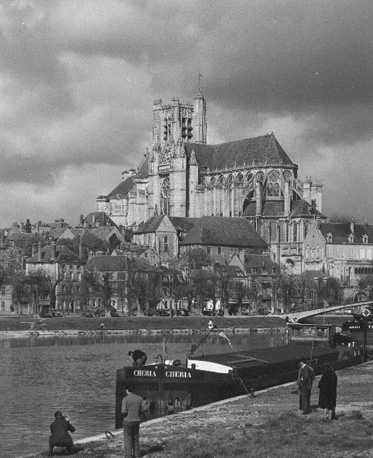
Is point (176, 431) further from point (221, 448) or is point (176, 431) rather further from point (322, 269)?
point (322, 269)

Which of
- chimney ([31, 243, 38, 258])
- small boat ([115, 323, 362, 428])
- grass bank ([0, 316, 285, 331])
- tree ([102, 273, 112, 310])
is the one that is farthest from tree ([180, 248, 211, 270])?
small boat ([115, 323, 362, 428])

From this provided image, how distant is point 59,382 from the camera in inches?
2367

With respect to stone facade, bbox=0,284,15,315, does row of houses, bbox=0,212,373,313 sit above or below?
above

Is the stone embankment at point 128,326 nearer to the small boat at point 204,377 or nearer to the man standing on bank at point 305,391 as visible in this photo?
the small boat at point 204,377

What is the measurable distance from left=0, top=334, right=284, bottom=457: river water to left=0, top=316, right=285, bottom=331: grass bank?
12474 mm

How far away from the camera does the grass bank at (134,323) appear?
392 ft

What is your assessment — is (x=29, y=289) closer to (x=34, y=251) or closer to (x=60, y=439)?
(x=34, y=251)

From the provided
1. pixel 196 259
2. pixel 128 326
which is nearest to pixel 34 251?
pixel 196 259

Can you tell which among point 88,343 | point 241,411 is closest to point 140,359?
point 241,411

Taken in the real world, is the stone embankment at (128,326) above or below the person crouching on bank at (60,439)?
above

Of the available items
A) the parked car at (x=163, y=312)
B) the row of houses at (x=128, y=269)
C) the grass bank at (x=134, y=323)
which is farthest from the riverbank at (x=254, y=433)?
the row of houses at (x=128, y=269)

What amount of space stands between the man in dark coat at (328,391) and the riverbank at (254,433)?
0.44 meters

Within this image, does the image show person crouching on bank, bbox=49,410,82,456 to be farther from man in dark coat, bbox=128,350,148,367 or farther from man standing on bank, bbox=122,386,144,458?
man in dark coat, bbox=128,350,148,367

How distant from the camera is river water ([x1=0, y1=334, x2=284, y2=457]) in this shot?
40812 millimetres
